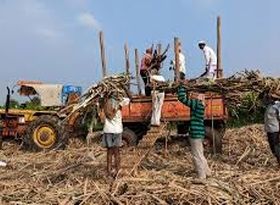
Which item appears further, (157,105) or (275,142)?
(157,105)

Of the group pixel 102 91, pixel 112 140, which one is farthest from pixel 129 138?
pixel 102 91

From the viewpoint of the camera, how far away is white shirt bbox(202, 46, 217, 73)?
14484mm

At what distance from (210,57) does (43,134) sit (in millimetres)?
4593

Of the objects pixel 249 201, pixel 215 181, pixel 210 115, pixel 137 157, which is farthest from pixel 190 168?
pixel 210 115

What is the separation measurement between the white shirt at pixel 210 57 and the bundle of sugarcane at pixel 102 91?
15.2ft

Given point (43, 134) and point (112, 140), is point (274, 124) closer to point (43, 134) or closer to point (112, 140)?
point (112, 140)

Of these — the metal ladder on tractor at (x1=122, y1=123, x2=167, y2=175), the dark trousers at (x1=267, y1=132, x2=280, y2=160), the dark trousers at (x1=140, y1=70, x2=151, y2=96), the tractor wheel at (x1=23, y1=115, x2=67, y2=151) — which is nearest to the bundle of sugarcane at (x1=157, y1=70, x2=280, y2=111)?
the dark trousers at (x1=267, y1=132, x2=280, y2=160)

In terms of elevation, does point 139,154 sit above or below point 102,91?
below

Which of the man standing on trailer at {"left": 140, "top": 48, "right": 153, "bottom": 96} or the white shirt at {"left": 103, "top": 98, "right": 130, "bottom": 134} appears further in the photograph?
the man standing on trailer at {"left": 140, "top": 48, "right": 153, "bottom": 96}

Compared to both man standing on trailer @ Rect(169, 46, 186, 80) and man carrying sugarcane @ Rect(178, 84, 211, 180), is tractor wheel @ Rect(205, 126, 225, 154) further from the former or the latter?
man carrying sugarcane @ Rect(178, 84, 211, 180)

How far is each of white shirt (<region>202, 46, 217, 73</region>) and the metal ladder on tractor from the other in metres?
1.76

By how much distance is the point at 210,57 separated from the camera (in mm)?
14586

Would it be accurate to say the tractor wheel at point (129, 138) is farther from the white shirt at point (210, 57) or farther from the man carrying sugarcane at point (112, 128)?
the man carrying sugarcane at point (112, 128)

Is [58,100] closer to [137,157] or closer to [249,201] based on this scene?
[137,157]
